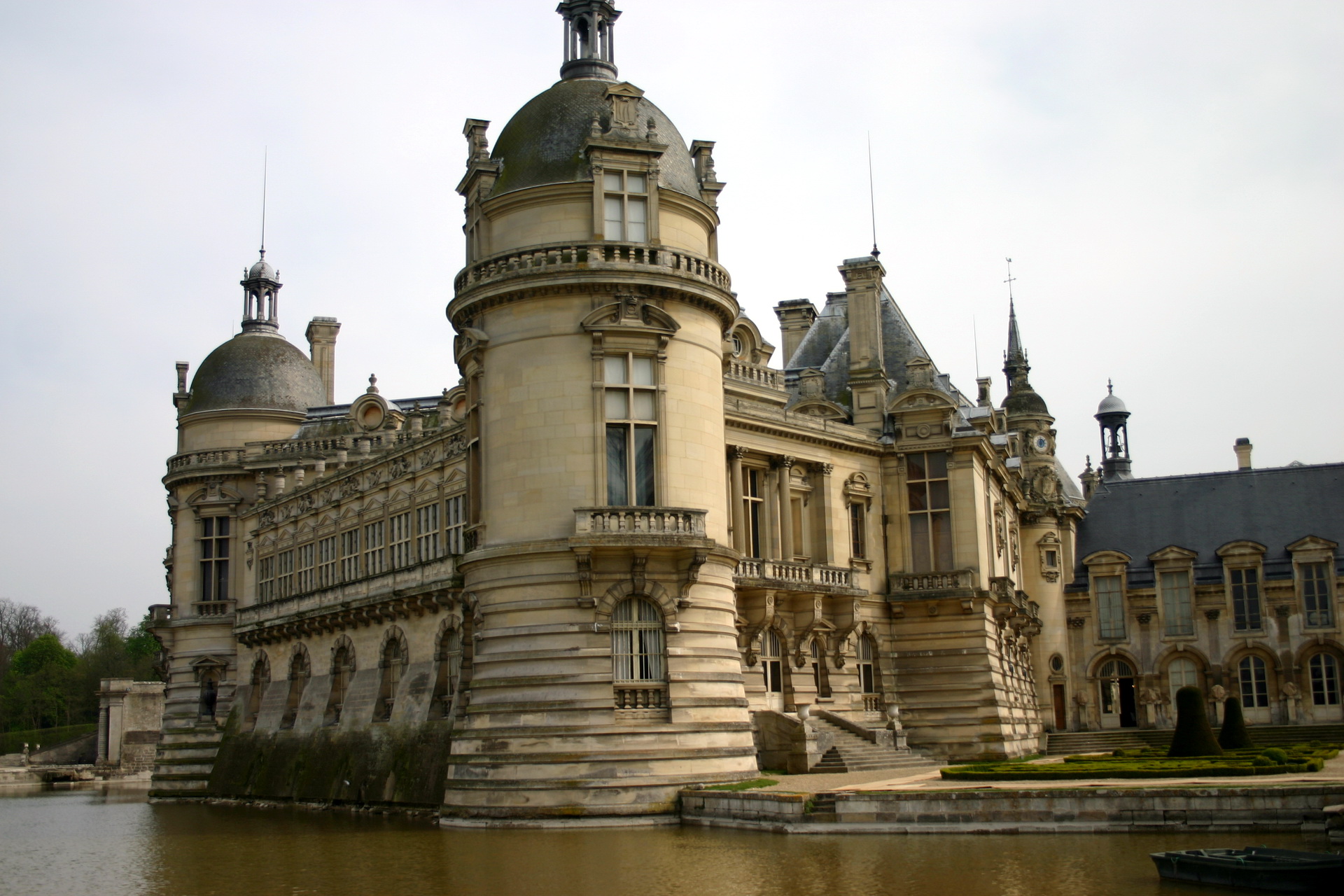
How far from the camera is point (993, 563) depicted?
51.3m

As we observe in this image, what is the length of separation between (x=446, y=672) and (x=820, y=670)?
12.2 meters

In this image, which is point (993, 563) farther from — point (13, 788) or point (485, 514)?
point (13, 788)

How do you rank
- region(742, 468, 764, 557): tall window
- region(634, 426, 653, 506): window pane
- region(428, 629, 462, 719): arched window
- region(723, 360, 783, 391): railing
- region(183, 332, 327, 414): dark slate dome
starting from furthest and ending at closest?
region(183, 332, 327, 414): dark slate dome → region(723, 360, 783, 391): railing → region(742, 468, 764, 557): tall window → region(428, 629, 462, 719): arched window → region(634, 426, 653, 506): window pane

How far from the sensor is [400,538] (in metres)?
44.1

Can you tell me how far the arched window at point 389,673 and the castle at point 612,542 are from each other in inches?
3.2

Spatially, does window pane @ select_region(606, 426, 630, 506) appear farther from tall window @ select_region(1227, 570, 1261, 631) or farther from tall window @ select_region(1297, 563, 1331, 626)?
tall window @ select_region(1297, 563, 1331, 626)

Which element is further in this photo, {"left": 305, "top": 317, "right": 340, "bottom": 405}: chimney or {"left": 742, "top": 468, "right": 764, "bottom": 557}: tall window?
{"left": 305, "top": 317, "right": 340, "bottom": 405}: chimney

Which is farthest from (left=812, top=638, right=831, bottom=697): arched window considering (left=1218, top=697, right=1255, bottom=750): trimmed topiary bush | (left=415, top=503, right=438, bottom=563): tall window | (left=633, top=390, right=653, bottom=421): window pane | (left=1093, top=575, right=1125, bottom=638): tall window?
(left=1093, top=575, right=1125, bottom=638): tall window

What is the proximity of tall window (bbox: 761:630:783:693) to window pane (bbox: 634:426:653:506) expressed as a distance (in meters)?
10.7

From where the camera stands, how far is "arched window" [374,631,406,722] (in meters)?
41.5

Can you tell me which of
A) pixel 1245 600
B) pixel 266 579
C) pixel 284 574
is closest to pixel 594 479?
pixel 284 574

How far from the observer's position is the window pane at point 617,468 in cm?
3244

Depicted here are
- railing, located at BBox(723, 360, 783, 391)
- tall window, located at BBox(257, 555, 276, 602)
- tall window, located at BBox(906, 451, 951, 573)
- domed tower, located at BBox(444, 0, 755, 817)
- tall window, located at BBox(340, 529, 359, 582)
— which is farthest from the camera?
tall window, located at BBox(257, 555, 276, 602)

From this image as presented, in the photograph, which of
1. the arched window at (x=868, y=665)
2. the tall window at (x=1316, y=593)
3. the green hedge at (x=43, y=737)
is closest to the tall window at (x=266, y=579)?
the arched window at (x=868, y=665)
